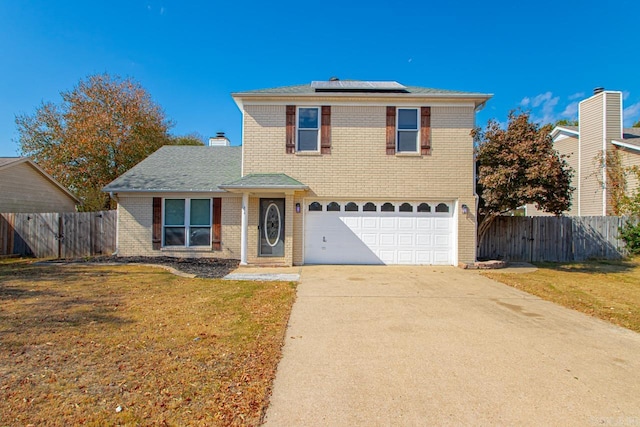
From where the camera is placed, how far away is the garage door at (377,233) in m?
11.5

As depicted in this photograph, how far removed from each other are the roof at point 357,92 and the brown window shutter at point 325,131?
50cm

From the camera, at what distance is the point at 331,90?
1189 cm

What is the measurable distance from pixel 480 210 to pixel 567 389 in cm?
927

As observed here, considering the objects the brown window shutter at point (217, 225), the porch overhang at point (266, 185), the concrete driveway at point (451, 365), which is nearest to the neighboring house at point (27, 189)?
the brown window shutter at point (217, 225)

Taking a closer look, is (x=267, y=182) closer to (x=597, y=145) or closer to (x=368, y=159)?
(x=368, y=159)

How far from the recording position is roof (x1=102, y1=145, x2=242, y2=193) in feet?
41.0

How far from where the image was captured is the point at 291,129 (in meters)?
11.5

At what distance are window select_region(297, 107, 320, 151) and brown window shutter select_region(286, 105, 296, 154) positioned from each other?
0.65 ft

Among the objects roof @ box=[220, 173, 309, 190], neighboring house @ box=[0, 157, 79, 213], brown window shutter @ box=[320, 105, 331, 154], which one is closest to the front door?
roof @ box=[220, 173, 309, 190]

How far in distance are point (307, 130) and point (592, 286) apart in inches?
371

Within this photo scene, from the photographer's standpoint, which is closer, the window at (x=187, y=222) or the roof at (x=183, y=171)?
the roof at (x=183, y=171)

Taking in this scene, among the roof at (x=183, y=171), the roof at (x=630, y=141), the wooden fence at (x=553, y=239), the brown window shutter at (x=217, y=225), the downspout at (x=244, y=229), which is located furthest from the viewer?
the roof at (x=630, y=141)

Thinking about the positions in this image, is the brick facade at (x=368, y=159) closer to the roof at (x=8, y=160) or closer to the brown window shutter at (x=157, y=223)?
the brown window shutter at (x=157, y=223)

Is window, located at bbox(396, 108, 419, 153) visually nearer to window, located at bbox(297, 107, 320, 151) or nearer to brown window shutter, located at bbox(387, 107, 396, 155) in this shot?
brown window shutter, located at bbox(387, 107, 396, 155)
